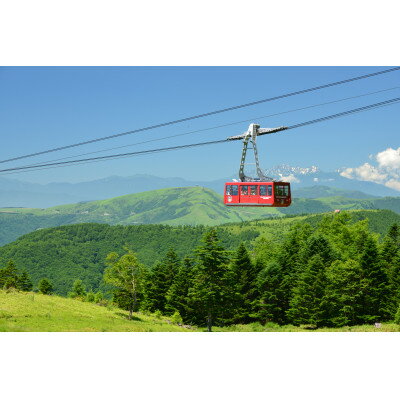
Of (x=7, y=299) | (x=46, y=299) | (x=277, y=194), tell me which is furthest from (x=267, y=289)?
(x=277, y=194)

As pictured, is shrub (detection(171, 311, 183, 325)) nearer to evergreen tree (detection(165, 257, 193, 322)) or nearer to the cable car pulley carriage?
evergreen tree (detection(165, 257, 193, 322))

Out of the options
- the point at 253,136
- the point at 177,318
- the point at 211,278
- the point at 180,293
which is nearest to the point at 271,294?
the point at 211,278

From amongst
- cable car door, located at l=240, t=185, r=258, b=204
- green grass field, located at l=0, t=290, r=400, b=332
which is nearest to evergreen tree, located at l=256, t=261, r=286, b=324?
green grass field, located at l=0, t=290, r=400, b=332

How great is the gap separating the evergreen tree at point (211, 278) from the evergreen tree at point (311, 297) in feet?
31.2

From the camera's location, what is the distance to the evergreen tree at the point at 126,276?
60.8m

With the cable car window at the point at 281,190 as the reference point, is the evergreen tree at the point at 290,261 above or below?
below

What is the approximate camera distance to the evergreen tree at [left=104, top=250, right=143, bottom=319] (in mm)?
60750

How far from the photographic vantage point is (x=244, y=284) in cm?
7200

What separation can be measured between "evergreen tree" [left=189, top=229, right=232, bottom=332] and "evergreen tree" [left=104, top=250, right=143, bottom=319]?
749cm

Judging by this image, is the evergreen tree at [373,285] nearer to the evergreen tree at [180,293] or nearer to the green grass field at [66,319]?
the green grass field at [66,319]

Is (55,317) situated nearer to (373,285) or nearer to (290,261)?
(290,261)

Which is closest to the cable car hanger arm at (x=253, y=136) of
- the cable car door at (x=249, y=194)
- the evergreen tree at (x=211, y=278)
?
the cable car door at (x=249, y=194)

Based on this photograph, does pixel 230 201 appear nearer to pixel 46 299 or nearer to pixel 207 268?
pixel 207 268

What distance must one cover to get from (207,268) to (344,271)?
742 inches
